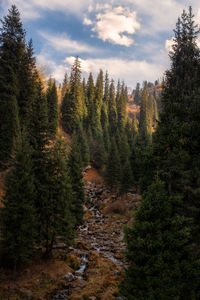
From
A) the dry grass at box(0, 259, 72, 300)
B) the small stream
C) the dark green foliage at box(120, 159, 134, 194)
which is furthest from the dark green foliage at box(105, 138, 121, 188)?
the dry grass at box(0, 259, 72, 300)

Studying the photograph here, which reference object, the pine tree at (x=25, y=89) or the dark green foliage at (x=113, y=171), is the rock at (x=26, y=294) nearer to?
the pine tree at (x=25, y=89)

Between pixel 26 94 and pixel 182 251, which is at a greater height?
pixel 26 94

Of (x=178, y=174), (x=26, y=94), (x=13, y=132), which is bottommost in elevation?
(x=178, y=174)

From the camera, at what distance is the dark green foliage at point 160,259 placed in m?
8.00

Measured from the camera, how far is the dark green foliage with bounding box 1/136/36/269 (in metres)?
15.9

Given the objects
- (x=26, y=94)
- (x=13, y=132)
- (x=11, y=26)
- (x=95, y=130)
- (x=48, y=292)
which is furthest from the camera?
(x=95, y=130)

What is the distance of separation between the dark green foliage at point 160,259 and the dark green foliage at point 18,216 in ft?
33.9

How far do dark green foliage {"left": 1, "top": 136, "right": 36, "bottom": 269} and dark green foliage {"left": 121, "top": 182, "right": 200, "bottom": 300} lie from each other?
10.3 m

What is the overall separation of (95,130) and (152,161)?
58732 mm

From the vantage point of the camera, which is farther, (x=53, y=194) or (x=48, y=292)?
(x=53, y=194)

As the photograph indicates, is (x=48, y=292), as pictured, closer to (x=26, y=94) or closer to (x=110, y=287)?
(x=110, y=287)

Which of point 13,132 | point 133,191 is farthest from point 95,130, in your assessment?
point 13,132

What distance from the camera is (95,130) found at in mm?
71500

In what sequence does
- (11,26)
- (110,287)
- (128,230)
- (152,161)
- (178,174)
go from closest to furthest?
(128,230) → (178,174) → (152,161) → (110,287) → (11,26)
